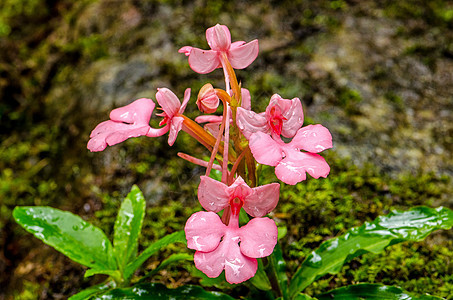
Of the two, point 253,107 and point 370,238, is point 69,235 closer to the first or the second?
point 370,238

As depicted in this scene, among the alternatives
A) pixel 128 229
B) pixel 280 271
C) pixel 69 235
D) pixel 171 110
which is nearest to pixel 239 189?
pixel 171 110

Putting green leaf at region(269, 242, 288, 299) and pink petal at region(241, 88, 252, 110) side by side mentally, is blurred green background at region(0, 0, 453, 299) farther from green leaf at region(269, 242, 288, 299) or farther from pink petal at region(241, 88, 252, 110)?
pink petal at region(241, 88, 252, 110)

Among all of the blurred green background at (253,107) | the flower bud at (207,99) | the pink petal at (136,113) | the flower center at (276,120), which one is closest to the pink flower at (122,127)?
the pink petal at (136,113)

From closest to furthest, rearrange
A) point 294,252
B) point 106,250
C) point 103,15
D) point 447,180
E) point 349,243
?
point 349,243, point 106,250, point 294,252, point 447,180, point 103,15

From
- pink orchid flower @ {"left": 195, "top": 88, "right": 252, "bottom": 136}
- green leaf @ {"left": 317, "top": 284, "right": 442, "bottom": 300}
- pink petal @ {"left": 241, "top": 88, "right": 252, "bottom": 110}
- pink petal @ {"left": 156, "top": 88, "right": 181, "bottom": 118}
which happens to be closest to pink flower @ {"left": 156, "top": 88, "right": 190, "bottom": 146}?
pink petal @ {"left": 156, "top": 88, "right": 181, "bottom": 118}

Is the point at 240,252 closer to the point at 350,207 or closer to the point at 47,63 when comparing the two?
the point at 350,207

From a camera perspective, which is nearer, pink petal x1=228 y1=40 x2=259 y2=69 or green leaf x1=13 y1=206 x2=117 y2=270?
pink petal x1=228 y1=40 x2=259 y2=69

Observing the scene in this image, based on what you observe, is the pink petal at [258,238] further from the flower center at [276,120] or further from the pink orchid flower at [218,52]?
the pink orchid flower at [218,52]

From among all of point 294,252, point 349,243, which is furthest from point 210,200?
point 294,252
